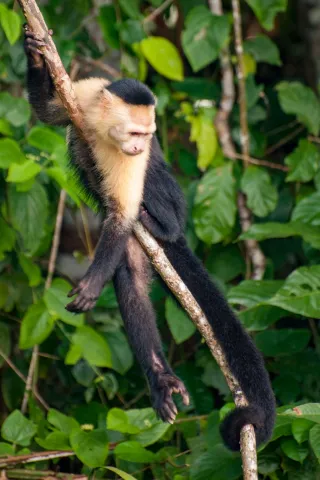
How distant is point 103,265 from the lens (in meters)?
3.03

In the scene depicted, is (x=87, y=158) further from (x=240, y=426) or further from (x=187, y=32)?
(x=187, y=32)

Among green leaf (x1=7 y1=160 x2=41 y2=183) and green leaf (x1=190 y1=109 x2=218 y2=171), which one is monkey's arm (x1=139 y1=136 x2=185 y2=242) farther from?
green leaf (x1=190 y1=109 x2=218 y2=171)

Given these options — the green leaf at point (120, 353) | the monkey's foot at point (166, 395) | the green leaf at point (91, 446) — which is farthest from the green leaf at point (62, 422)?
the monkey's foot at point (166, 395)

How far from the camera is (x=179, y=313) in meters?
4.42

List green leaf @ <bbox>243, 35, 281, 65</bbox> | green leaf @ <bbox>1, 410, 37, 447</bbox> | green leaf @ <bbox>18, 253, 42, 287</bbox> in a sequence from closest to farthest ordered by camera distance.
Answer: green leaf @ <bbox>1, 410, 37, 447</bbox>
green leaf @ <bbox>18, 253, 42, 287</bbox>
green leaf @ <bbox>243, 35, 281, 65</bbox>

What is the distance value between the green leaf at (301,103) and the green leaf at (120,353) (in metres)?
1.66

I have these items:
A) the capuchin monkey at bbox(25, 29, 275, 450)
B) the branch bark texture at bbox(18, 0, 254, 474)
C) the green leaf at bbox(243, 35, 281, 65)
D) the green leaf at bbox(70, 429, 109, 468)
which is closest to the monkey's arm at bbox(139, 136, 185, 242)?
the capuchin monkey at bbox(25, 29, 275, 450)

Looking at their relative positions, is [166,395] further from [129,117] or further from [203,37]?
[203,37]

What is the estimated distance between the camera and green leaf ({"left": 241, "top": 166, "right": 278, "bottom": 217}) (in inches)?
186

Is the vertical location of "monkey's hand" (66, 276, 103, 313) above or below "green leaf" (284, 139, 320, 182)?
above

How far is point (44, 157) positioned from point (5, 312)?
1.12 metres

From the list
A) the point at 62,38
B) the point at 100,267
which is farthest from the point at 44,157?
the point at 100,267

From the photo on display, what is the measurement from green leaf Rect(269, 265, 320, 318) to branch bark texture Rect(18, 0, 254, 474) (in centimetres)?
51

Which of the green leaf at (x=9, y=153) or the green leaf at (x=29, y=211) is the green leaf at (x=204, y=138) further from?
the green leaf at (x=9, y=153)
